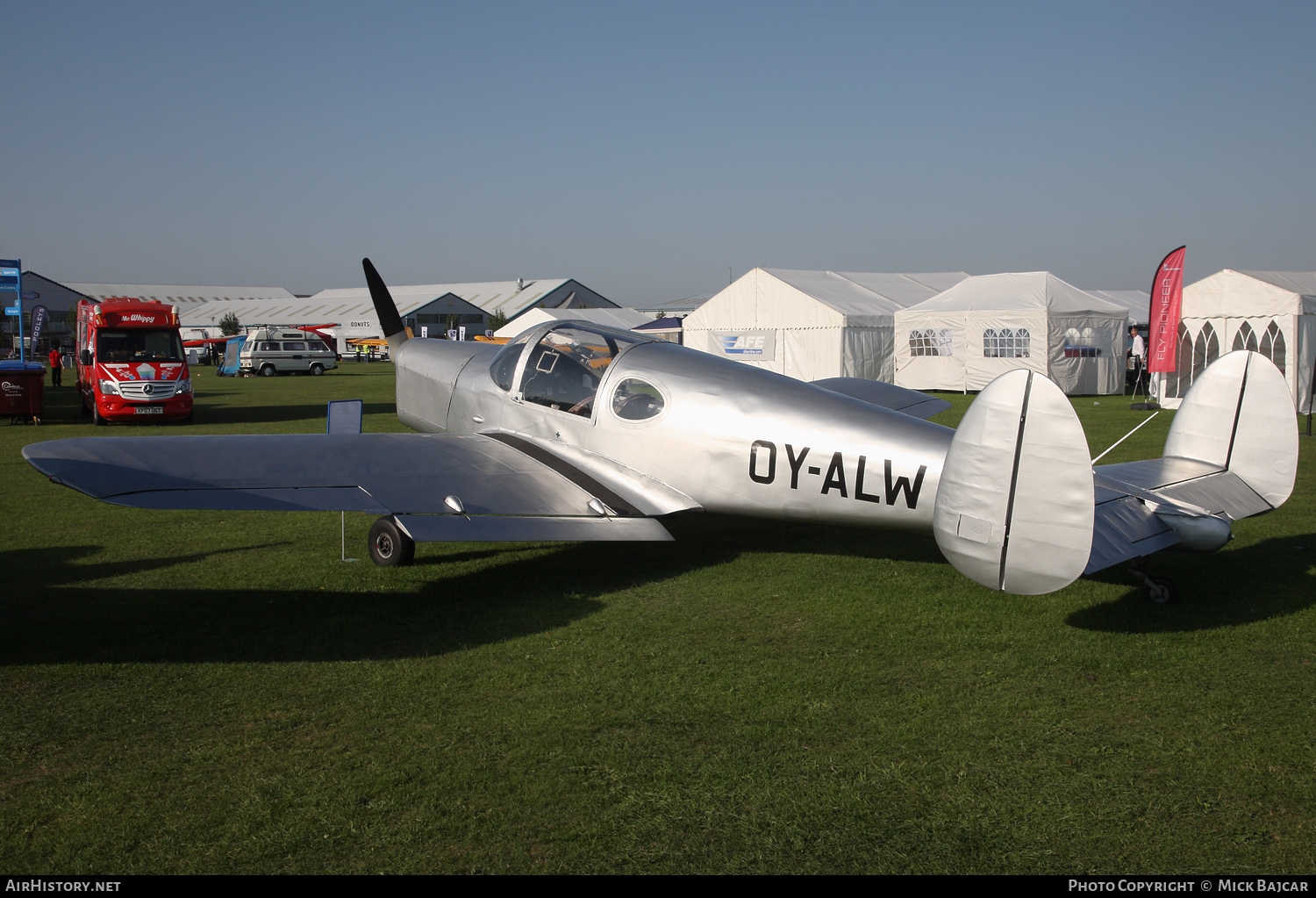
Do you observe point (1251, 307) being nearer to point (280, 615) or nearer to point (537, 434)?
point (537, 434)

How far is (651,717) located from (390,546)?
12.0 feet

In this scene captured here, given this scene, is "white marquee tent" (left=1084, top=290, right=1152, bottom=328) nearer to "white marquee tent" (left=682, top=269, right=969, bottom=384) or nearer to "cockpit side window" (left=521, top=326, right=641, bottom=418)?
"white marquee tent" (left=682, top=269, right=969, bottom=384)

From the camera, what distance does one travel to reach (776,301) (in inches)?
1187

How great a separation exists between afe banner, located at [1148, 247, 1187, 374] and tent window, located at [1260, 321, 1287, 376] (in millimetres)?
1866

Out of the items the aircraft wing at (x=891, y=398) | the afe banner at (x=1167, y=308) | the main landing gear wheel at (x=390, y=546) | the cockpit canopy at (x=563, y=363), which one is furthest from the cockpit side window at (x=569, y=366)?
the afe banner at (x=1167, y=308)

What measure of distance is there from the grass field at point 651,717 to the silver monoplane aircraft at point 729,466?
653 millimetres

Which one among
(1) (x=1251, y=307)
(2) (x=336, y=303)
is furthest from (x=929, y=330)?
(2) (x=336, y=303)

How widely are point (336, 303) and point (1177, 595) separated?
89175mm

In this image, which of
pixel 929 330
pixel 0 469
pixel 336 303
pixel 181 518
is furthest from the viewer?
pixel 336 303

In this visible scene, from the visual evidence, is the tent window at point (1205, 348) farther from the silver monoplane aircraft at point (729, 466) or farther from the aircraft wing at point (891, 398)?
the silver monoplane aircraft at point (729, 466)

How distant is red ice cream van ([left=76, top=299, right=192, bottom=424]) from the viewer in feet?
62.4

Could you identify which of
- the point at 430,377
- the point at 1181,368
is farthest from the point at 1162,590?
the point at 1181,368

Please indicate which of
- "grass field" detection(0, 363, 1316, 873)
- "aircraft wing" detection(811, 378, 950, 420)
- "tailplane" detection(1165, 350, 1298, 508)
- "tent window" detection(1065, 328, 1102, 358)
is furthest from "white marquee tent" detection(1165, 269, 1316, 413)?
"tailplane" detection(1165, 350, 1298, 508)

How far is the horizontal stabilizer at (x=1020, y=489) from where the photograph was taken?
155 inches
